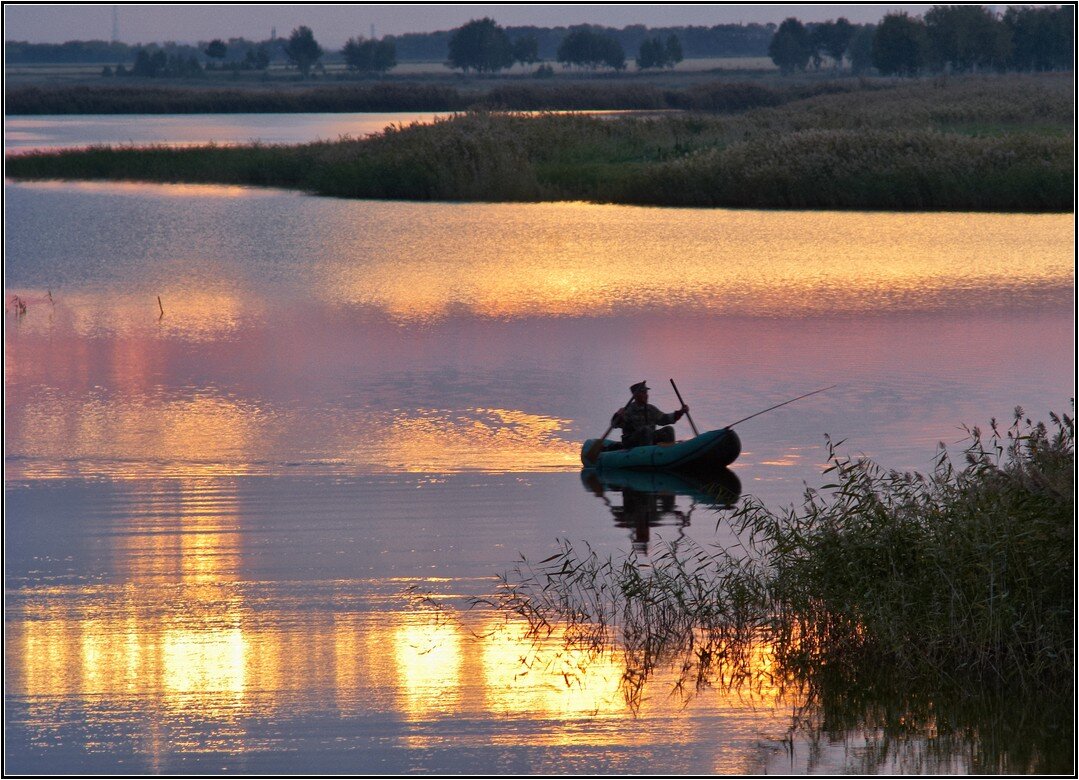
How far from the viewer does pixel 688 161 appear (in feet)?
141

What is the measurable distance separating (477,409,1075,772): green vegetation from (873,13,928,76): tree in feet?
390

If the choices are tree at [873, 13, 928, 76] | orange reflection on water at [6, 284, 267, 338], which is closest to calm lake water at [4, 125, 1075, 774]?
orange reflection on water at [6, 284, 267, 338]

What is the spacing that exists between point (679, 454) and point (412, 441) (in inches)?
120

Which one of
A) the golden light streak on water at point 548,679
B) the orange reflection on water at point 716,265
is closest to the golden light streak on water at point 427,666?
the golden light streak on water at point 548,679

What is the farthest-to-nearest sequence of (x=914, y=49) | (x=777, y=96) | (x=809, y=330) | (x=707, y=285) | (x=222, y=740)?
1. (x=914, y=49)
2. (x=777, y=96)
3. (x=707, y=285)
4. (x=809, y=330)
5. (x=222, y=740)

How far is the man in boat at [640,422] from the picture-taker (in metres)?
13.9

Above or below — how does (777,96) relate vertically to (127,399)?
above

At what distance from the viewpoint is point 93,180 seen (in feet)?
181

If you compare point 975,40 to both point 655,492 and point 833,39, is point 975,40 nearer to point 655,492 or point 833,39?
point 833,39

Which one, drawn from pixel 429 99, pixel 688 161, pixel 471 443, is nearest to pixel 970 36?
pixel 429 99

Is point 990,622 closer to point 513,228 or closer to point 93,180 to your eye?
point 513,228

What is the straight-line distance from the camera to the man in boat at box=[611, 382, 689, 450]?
45.7 feet

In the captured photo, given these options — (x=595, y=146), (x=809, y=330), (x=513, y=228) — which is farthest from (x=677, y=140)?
(x=809, y=330)

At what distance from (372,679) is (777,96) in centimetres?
8297
